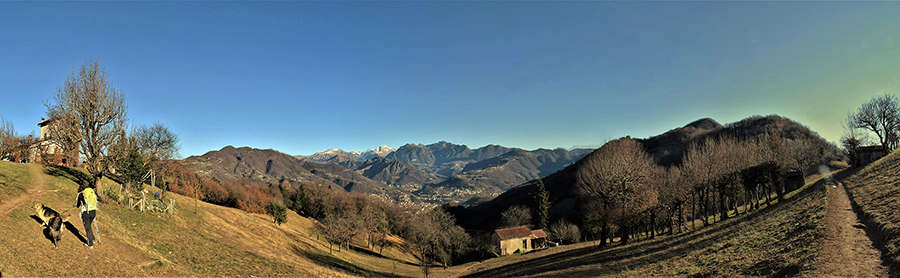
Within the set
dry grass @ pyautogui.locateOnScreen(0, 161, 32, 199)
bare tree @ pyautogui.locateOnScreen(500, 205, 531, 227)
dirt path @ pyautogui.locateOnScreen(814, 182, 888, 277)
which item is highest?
dry grass @ pyautogui.locateOnScreen(0, 161, 32, 199)

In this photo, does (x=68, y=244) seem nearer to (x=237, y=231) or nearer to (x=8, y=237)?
(x=8, y=237)

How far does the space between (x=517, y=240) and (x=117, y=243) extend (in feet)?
255

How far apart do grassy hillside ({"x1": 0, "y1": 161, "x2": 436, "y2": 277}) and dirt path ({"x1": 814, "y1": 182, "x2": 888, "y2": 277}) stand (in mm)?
31860

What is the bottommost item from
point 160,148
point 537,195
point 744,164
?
point 537,195

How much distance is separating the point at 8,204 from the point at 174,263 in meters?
9.35

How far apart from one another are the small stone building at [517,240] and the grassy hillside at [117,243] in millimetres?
59258

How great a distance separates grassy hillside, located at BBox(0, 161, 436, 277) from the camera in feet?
52.9

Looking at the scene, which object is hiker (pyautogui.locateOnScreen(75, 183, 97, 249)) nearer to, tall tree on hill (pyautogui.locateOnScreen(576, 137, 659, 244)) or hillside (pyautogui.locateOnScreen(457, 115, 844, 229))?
tall tree on hill (pyautogui.locateOnScreen(576, 137, 659, 244))

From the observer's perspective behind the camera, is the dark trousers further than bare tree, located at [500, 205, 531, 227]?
No

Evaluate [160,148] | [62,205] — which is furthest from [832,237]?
[160,148]

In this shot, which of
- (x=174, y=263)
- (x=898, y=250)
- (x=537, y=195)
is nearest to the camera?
(x=898, y=250)

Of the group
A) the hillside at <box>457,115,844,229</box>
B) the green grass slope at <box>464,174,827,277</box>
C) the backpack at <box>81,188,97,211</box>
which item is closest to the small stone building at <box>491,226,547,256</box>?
the hillside at <box>457,115,844,229</box>

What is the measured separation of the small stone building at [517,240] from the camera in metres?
84.4

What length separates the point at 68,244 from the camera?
17.9m
